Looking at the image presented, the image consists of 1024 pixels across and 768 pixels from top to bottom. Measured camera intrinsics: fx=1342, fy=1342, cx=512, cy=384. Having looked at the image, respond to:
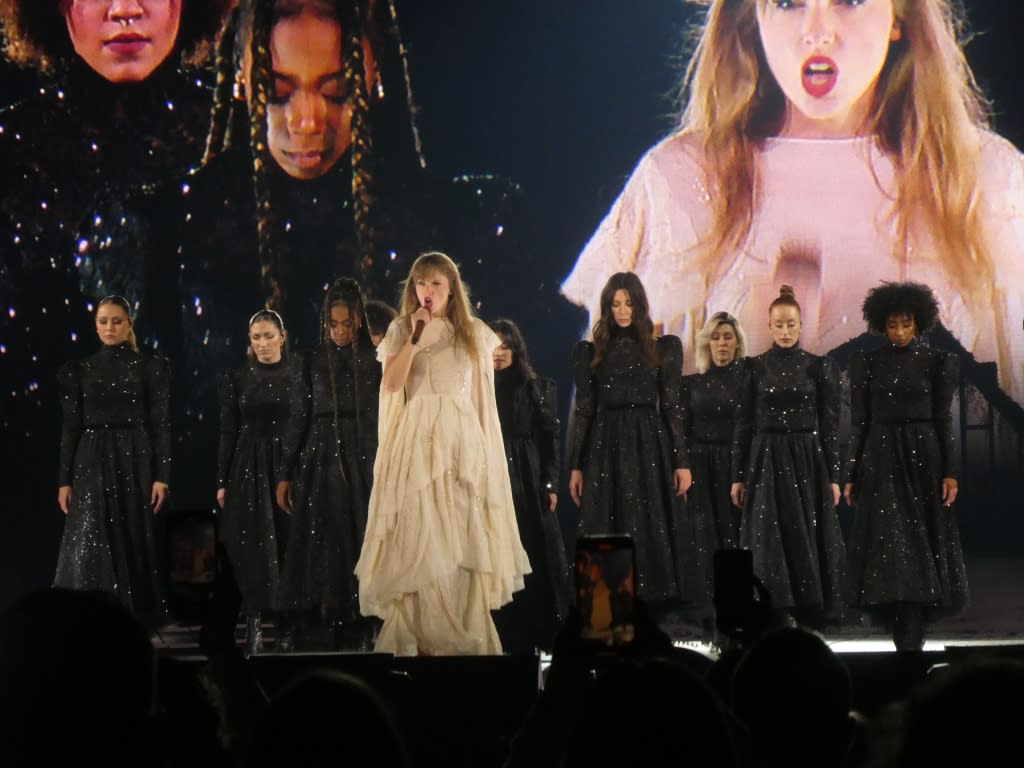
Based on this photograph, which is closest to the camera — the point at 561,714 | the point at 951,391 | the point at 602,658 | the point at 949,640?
the point at 561,714

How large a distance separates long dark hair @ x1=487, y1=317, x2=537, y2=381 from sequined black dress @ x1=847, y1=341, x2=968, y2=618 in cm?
183

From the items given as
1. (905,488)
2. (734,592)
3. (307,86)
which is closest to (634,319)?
(905,488)

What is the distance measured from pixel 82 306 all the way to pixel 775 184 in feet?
13.4

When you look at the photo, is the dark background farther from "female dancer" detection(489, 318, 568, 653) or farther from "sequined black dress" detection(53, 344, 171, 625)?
"sequined black dress" detection(53, 344, 171, 625)

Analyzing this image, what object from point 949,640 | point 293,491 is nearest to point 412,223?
point 293,491

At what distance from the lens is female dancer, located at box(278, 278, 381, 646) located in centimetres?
713

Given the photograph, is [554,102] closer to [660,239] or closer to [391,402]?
[660,239]

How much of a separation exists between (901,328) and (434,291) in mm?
2419

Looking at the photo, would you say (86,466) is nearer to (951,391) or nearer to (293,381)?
(293,381)

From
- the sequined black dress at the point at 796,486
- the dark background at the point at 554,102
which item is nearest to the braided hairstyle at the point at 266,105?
the dark background at the point at 554,102

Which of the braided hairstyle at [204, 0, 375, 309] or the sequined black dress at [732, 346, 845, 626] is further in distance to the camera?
the braided hairstyle at [204, 0, 375, 309]

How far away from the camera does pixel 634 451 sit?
7098 mm

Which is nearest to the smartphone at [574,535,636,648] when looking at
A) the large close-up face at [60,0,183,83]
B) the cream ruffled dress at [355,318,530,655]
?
the cream ruffled dress at [355,318,530,655]

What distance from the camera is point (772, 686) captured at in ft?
6.51
